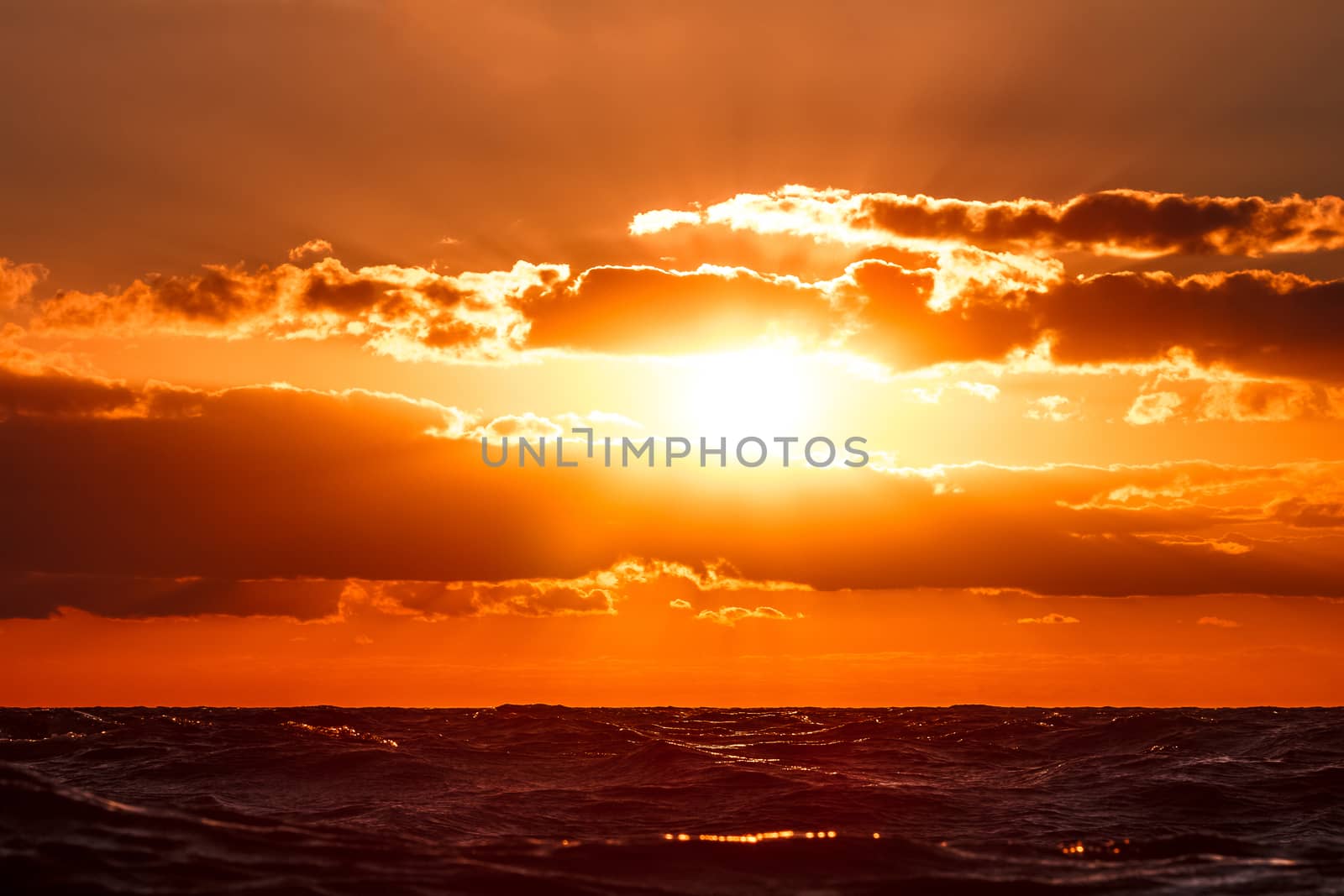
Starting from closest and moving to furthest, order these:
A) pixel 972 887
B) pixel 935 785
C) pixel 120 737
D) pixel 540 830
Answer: pixel 972 887, pixel 540 830, pixel 935 785, pixel 120 737

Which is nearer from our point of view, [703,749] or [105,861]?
[105,861]

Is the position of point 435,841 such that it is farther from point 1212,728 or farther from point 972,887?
point 1212,728

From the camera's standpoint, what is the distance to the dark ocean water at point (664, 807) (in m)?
21.6

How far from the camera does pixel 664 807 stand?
34219 mm

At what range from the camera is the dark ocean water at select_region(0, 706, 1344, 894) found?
21.6 metres

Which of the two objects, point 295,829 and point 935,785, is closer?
point 295,829

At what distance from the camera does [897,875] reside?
23172mm

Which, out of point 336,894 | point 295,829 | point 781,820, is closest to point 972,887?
point 781,820

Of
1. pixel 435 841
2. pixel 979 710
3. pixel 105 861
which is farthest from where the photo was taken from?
pixel 979 710

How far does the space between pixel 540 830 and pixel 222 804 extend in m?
10.4

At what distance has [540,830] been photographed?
29.6 m

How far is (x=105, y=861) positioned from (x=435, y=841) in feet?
26.9

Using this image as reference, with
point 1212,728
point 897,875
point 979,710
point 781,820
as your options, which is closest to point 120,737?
point 781,820

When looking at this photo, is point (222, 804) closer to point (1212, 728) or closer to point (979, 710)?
point (1212, 728)
